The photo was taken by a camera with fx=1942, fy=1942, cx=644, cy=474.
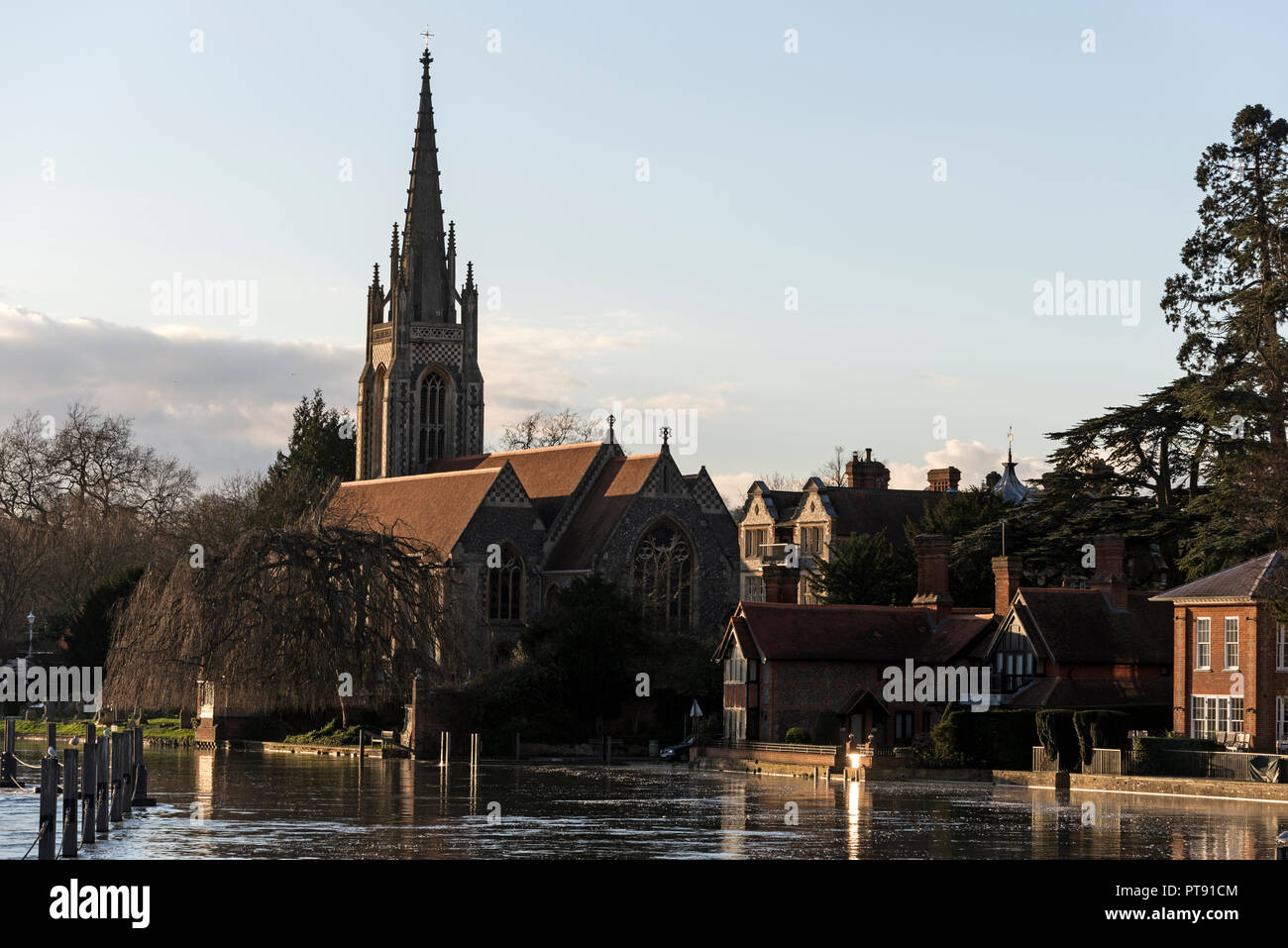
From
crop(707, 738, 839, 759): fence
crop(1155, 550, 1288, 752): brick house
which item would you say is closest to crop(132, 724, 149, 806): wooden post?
crop(707, 738, 839, 759): fence

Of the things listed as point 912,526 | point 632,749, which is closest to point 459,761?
point 632,749

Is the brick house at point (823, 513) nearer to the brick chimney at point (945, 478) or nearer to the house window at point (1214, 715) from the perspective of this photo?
the brick chimney at point (945, 478)

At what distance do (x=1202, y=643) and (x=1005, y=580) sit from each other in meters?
9.11

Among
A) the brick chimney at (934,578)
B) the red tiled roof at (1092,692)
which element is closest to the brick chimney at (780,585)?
the brick chimney at (934,578)

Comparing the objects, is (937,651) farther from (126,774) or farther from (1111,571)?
(126,774)

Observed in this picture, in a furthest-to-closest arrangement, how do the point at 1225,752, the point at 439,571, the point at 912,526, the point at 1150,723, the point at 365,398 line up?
the point at 365,398, the point at 912,526, the point at 439,571, the point at 1150,723, the point at 1225,752

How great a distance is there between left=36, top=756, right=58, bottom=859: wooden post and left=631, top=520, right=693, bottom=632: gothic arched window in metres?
54.0

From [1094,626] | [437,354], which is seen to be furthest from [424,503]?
[1094,626]

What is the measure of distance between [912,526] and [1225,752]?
1116 inches

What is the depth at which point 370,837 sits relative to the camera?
33312 mm

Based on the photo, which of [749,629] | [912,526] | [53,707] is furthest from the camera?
[53,707]

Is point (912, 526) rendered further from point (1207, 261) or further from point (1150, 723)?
point (1150, 723)

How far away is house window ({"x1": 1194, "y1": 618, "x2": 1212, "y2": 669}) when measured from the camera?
51031 millimetres

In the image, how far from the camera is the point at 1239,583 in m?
50.2
